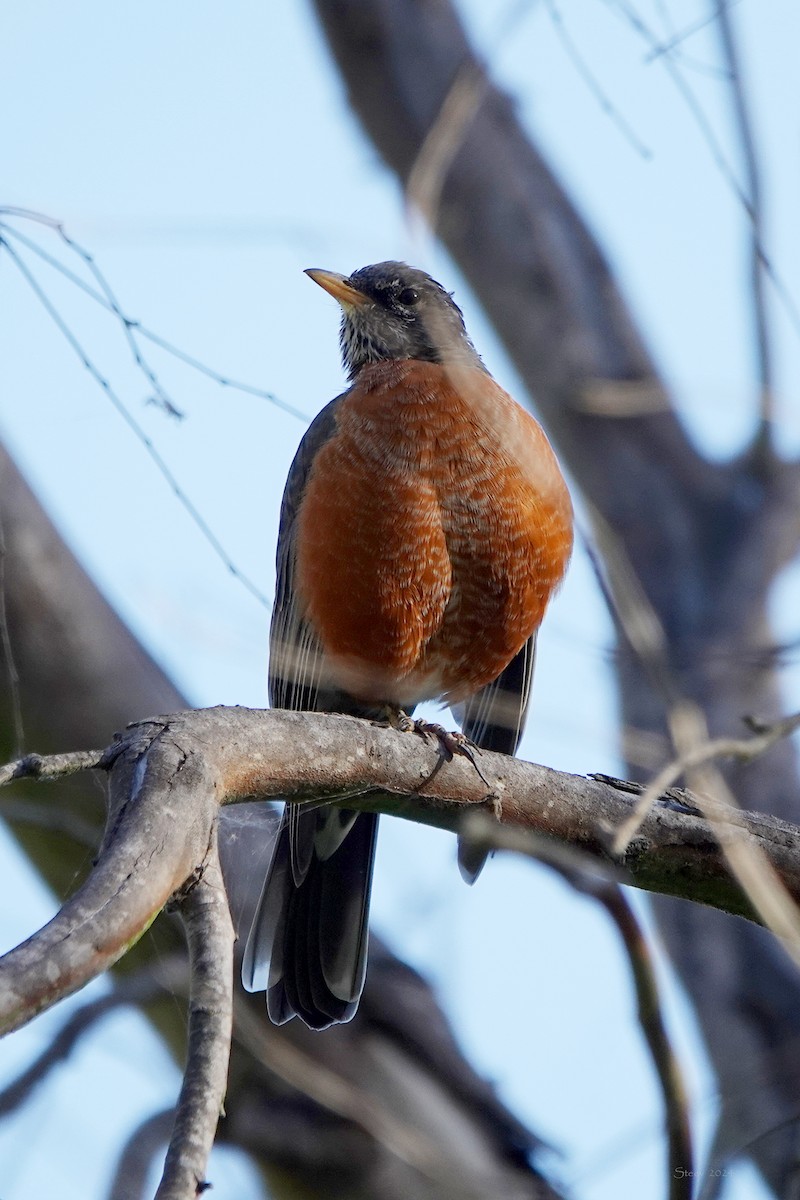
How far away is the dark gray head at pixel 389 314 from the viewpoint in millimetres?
6312

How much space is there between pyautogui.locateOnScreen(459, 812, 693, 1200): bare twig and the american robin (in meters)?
2.63

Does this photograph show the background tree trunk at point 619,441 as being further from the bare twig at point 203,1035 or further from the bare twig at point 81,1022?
the bare twig at point 203,1035

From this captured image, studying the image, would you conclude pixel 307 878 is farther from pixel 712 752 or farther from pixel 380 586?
pixel 712 752

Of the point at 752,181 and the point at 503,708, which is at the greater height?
the point at 752,181

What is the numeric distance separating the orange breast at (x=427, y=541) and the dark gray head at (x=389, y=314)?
0.89 m

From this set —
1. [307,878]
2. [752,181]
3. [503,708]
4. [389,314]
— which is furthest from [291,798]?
[389,314]

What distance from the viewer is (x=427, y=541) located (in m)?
5.12

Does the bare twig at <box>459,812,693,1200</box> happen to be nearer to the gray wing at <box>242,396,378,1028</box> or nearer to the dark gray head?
the gray wing at <box>242,396,378,1028</box>

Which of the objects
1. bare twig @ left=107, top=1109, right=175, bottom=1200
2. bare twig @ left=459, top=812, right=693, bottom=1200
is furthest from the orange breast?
bare twig @ left=459, top=812, right=693, bottom=1200

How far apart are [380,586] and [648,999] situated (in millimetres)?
2761

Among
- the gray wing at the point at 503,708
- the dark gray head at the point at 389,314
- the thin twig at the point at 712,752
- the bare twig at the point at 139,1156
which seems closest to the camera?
the thin twig at the point at 712,752

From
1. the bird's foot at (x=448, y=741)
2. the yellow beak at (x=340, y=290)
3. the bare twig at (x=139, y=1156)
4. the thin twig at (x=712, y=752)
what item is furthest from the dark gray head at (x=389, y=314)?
the thin twig at (x=712, y=752)

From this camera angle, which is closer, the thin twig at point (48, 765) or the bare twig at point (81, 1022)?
the thin twig at point (48, 765)

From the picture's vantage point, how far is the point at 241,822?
496 centimetres
